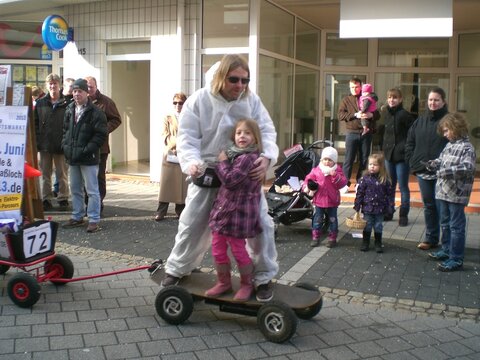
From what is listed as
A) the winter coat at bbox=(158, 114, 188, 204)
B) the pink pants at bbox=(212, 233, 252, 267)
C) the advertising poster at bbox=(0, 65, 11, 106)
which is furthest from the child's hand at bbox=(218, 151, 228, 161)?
the winter coat at bbox=(158, 114, 188, 204)

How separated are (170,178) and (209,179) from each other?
387 centimetres

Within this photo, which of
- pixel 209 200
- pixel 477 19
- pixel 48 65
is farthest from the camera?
pixel 48 65

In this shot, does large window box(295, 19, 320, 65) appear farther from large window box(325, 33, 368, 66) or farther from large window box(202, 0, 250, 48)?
large window box(202, 0, 250, 48)

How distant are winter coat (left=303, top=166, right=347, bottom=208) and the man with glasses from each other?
8.03 feet

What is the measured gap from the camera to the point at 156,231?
24.4 ft

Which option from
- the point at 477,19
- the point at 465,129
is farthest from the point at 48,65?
the point at 465,129

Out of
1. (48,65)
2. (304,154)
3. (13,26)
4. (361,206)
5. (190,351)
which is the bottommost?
(190,351)

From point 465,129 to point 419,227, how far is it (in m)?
2.32

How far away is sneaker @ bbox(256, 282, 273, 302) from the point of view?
4148 millimetres

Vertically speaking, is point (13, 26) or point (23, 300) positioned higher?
point (13, 26)

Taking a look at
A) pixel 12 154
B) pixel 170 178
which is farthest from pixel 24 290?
pixel 170 178

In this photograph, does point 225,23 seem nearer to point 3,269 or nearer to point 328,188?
point 328,188

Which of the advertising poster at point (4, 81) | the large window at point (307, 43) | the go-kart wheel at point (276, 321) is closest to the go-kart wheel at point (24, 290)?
the advertising poster at point (4, 81)

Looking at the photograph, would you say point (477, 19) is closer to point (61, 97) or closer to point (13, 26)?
point (61, 97)
